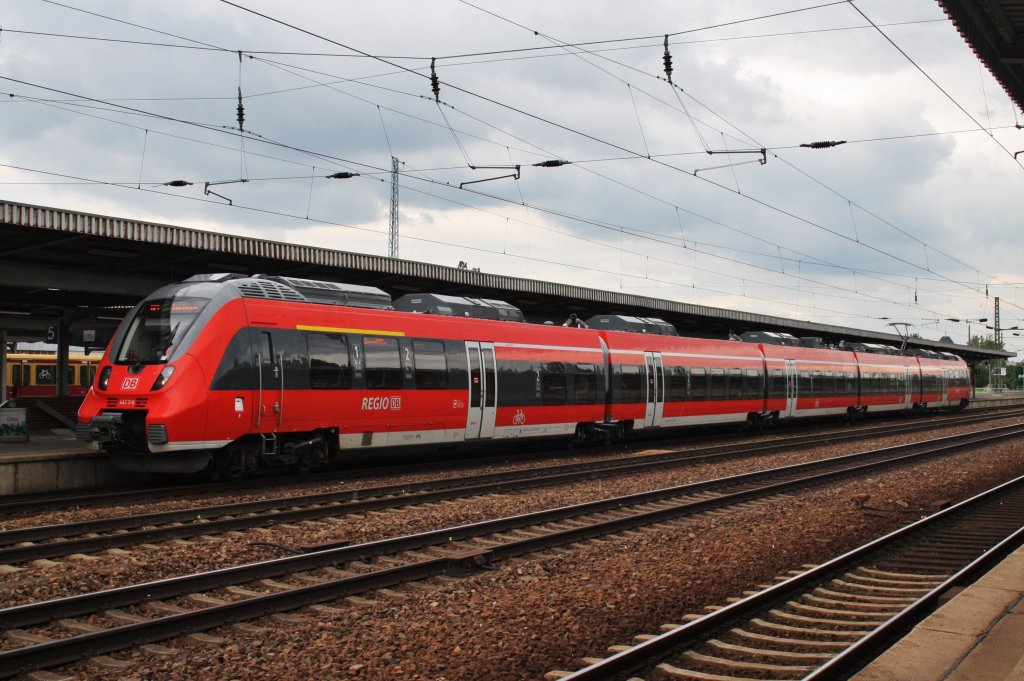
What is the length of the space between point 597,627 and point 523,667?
1.14 m

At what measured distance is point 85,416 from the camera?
14.9 m

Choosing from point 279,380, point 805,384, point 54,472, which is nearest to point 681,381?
point 805,384

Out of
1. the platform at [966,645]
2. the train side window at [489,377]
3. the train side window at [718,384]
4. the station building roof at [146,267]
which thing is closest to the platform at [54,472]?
the station building roof at [146,267]

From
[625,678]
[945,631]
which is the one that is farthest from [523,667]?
[945,631]

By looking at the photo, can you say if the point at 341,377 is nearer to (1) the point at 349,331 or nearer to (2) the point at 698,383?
(1) the point at 349,331

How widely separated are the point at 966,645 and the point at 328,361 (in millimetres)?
11947

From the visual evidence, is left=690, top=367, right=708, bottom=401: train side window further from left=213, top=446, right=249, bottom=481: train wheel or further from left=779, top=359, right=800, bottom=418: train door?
left=213, top=446, right=249, bottom=481: train wheel

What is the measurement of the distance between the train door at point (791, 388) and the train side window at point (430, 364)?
19008 mm

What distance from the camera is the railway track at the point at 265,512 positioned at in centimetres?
1001

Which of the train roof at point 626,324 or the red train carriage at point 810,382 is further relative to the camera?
the red train carriage at point 810,382

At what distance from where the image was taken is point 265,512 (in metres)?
12.6

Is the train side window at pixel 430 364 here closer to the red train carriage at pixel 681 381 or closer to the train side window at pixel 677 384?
the red train carriage at pixel 681 381

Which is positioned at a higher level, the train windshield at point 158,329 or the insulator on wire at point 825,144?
the insulator on wire at point 825,144

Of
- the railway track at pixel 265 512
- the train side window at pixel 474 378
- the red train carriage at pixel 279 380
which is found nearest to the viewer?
the railway track at pixel 265 512
